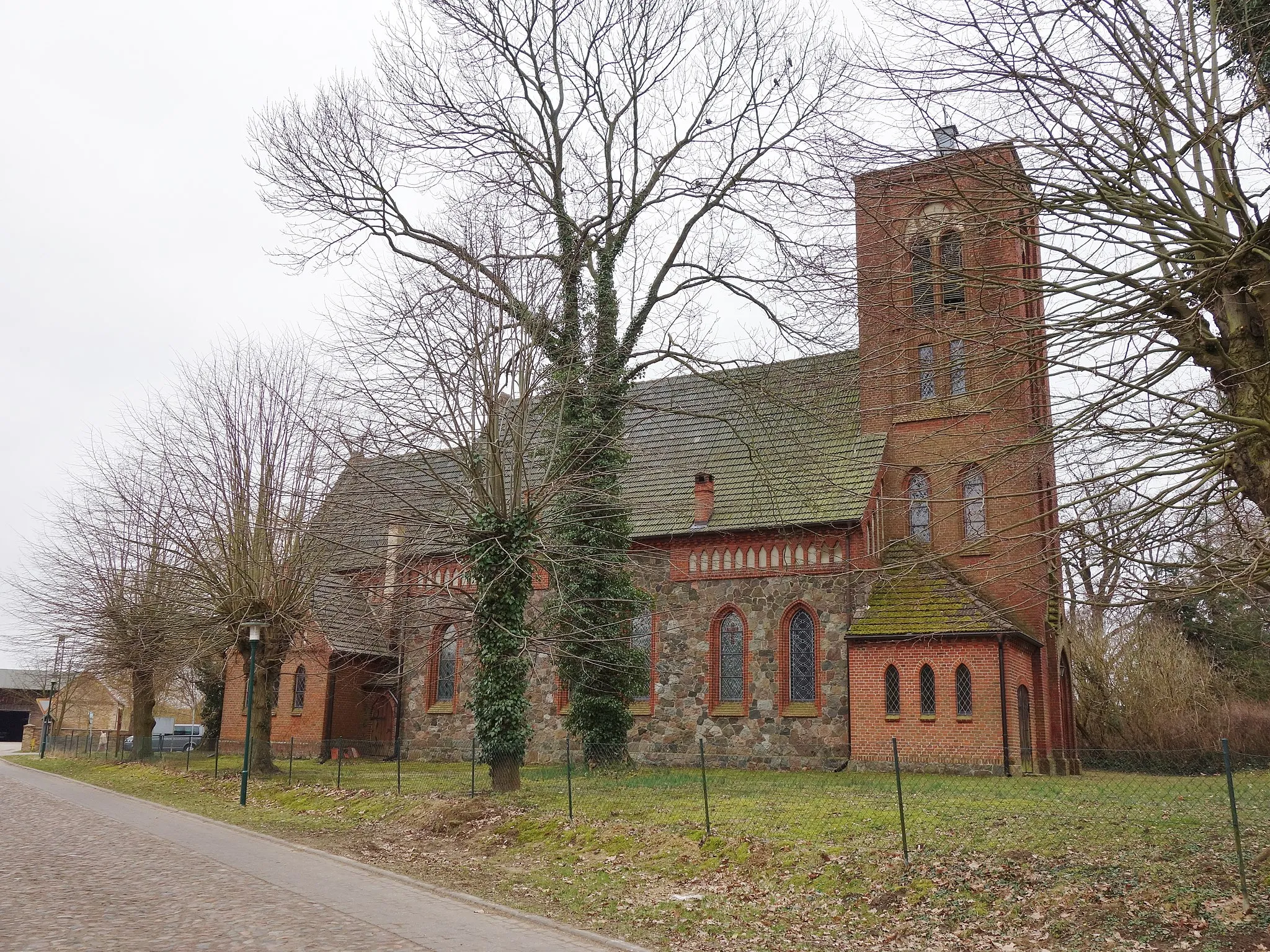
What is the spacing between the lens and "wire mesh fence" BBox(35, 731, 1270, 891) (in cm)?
1071

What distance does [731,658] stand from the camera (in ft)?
80.3

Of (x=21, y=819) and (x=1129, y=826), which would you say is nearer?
(x=1129, y=826)

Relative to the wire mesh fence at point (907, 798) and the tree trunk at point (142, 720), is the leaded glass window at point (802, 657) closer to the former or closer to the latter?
the wire mesh fence at point (907, 798)

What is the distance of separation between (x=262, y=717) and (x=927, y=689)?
52.1ft

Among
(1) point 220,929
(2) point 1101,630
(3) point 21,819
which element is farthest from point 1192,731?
(3) point 21,819

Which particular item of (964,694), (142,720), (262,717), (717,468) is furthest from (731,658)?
(142,720)

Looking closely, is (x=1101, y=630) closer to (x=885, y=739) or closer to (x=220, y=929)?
(x=885, y=739)

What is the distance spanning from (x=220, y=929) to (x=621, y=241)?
52.9 ft

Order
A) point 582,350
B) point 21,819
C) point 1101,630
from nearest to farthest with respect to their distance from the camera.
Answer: point 21,819
point 582,350
point 1101,630

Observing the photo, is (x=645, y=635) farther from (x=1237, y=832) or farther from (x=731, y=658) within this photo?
(x=1237, y=832)

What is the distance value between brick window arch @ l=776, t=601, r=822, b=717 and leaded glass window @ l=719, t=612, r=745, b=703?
1030 mm

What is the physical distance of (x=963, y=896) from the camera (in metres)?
9.19

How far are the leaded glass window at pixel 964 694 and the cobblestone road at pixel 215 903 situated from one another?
13.1m

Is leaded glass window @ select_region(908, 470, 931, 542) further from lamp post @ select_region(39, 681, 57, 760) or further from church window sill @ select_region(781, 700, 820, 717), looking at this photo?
lamp post @ select_region(39, 681, 57, 760)
